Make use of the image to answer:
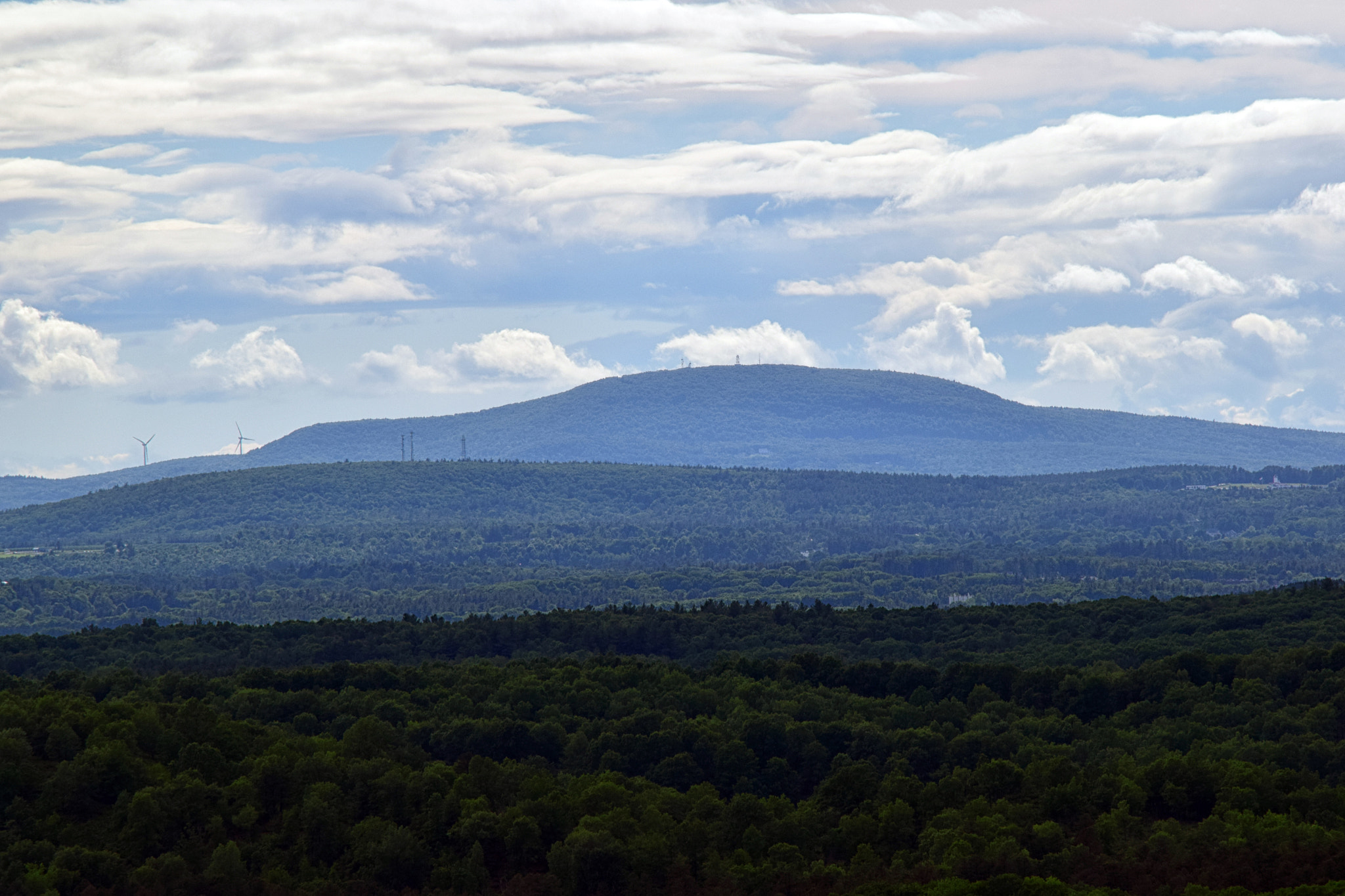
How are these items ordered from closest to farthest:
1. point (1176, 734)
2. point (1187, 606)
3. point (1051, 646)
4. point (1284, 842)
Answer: point (1284, 842), point (1176, 734), point (1051, 646), point (1187, 606)

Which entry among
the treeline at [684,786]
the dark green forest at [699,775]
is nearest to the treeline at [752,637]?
the dark green forest at [699,775]

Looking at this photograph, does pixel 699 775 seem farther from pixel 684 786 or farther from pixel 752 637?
pixel 752 637

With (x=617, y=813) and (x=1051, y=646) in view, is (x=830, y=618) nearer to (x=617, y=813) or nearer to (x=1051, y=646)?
(x=1051, y=646)

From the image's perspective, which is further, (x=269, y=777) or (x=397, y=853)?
(x=269, y=777)

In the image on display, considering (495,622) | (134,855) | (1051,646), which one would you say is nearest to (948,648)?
(1051,646)

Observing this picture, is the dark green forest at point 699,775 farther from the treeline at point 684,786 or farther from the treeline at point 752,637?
A: the treeline at point 752,637

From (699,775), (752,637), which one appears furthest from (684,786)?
(752,637)
